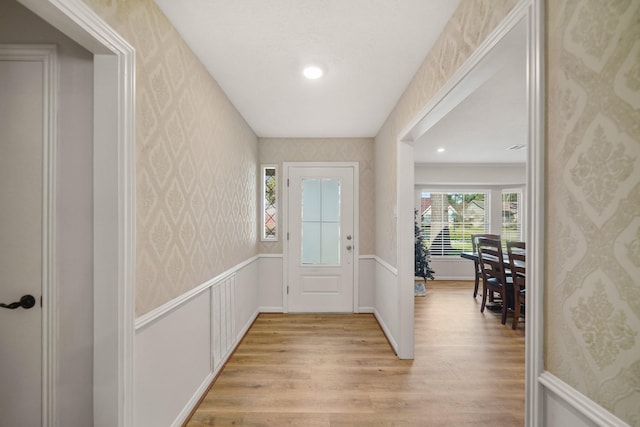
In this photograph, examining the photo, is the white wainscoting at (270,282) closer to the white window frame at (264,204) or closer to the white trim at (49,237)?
the white window frame at (264,204)

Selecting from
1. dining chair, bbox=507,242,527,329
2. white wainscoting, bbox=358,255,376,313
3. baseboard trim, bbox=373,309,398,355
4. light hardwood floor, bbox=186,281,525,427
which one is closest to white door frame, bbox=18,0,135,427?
light hardwood floor, bbox=186,281,525,427

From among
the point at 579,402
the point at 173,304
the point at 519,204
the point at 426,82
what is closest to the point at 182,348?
the point at 173,304

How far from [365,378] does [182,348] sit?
1448mm

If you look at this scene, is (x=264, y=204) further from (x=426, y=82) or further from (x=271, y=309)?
(x=426, y=82)

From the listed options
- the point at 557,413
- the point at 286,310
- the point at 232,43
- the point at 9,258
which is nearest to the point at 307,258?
the point at 286,310

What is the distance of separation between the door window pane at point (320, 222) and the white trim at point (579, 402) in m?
3.25

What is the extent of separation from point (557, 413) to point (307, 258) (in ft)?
11.1

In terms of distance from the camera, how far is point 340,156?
4.18 metres

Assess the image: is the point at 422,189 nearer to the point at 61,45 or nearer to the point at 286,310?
the point at 286,310

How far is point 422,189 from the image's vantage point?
657 cm

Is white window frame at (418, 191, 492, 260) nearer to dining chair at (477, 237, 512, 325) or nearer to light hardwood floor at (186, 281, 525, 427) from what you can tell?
dining chair at (477, 237, 512, 325)

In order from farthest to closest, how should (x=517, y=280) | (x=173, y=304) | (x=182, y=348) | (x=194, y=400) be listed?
(x=517, y=280)
(x=194, y=400)
(x=182, y=348)
(x=173, y=304)

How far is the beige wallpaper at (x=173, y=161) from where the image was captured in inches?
57.7

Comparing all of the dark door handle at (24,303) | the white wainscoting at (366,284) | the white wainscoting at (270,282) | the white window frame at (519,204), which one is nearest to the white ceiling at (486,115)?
the white window frame at (519,204)
